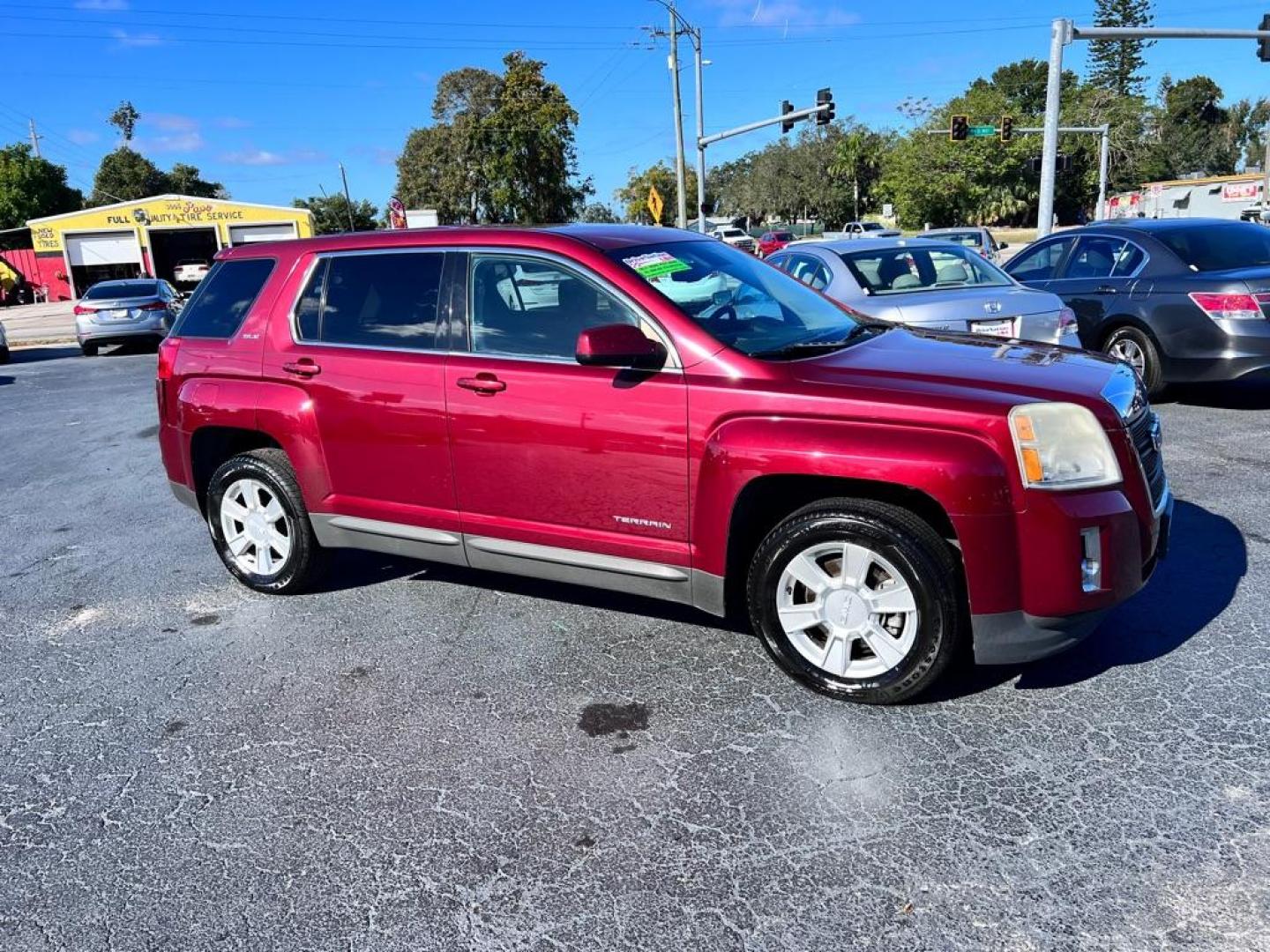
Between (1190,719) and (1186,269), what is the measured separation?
6.05 meters

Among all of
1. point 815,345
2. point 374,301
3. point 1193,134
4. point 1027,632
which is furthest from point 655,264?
point 1193,134

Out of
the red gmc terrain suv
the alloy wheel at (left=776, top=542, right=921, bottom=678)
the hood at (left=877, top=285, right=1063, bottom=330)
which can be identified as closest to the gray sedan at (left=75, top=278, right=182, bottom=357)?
the red gmc terrain suv

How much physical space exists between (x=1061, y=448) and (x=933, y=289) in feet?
15.6

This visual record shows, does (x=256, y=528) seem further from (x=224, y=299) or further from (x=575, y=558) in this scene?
(x=575, y=558)

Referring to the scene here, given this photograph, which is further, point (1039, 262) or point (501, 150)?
point (501, 150)

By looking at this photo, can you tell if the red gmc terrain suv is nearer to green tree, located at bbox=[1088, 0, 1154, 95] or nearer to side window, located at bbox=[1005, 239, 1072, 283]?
side window, located at bbox=[1005, 239, 1072, 283]

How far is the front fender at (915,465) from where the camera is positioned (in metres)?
3.19

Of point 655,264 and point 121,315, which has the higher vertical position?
point 655,264

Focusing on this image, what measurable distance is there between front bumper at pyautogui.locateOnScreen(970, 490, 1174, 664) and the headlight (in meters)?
0.30

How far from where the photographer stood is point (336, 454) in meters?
4.58

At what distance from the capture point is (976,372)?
11.6 feet

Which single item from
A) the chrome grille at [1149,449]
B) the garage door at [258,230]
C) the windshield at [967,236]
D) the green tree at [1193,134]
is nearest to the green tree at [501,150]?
the garage door at [258,230]

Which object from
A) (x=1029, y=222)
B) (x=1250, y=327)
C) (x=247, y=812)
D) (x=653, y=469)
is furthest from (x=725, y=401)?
(x=1029, y=222)

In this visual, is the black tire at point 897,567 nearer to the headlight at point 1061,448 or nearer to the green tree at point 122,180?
the headlight at point 1061,448
